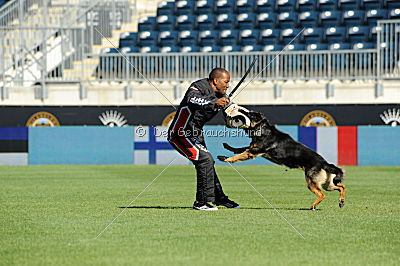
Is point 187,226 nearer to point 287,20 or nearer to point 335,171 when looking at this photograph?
point 335,171

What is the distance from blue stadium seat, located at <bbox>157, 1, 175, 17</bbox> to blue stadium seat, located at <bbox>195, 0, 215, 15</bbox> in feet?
3.41

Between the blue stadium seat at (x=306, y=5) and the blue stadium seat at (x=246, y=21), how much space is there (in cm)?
169

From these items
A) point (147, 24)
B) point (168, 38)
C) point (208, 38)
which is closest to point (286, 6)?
point (208, 38)

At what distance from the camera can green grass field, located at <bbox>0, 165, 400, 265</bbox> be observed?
23.0 feet

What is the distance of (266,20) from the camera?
2905cm

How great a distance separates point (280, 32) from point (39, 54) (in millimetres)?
8510

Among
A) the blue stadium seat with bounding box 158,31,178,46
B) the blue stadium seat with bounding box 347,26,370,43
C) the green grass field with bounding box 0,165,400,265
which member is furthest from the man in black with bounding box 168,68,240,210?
the blue stadium seat with bounding box 158,31,178,46

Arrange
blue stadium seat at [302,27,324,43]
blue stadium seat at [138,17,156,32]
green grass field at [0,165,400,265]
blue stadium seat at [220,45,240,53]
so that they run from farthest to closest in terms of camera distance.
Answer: blue stadium seat at [138,17,156,32] → blue stadium seat at [220,45,240,53] → blue stadium seat at [302,27,324,43] → green grass field at [0,165,400,265]

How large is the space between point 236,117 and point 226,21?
1951cm

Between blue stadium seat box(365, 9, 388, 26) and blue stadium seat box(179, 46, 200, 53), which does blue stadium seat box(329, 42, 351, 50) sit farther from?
blue stadium seat box(179, 46, 200, 53)

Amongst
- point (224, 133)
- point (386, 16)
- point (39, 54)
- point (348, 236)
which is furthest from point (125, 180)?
point (386, 16)

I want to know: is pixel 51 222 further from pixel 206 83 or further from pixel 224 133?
pixel 224 133

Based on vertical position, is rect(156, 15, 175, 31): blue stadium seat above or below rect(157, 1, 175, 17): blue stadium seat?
below

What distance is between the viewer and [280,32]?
93.6 feet
